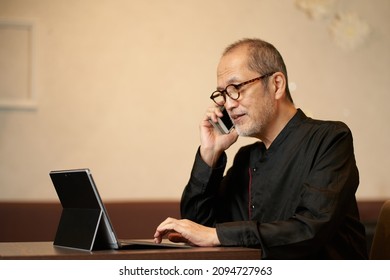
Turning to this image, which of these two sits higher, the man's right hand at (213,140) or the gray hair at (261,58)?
the gray hair at (261,58)

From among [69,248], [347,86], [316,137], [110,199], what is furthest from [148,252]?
[347,86]

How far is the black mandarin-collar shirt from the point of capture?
6.46ft

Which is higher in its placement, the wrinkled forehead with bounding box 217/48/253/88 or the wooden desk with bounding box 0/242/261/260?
the wrinkled forehead with bounding box 217/48/253/88

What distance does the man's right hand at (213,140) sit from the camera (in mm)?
2568

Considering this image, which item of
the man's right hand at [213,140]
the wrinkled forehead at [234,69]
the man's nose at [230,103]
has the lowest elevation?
the man's right hand at [213,140]

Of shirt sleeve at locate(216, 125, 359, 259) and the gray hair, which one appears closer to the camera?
shirt sleeve at locate(216, 125, 359, 259)

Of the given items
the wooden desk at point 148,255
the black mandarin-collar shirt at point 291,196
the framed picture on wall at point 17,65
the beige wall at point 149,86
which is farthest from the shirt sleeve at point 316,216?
the framed picture on wall at point 17,65

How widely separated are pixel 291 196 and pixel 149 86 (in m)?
1.72

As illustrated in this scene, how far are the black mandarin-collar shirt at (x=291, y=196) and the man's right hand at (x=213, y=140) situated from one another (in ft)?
0.10

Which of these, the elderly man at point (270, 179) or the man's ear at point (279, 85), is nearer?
the elderly man at point (270, 179)

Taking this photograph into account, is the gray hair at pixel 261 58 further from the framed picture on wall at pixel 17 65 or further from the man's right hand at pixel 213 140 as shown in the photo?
the framed picture on wall at pixel 17 65

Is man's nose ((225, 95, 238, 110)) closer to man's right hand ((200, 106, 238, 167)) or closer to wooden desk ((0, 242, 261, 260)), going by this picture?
man's right hand ((200, 106, 238, 167))

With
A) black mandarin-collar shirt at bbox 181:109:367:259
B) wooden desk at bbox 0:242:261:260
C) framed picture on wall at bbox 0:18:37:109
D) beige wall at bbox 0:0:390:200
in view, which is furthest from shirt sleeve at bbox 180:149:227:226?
framed picture on wall at bbox 0:18:37:109

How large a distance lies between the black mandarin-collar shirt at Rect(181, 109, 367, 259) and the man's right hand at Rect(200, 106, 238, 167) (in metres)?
0.03
